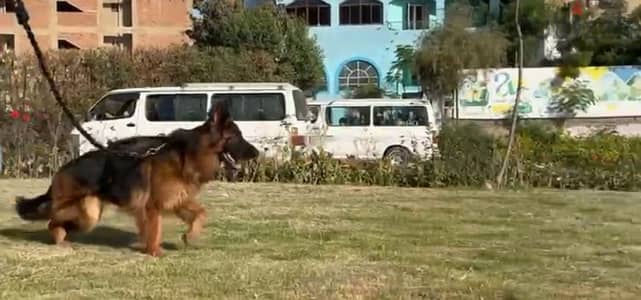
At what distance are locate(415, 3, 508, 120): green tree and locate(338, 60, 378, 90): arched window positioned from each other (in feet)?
21.5

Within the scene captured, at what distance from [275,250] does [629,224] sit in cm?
385

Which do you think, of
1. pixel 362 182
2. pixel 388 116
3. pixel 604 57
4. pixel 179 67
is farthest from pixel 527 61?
pixel 362 182

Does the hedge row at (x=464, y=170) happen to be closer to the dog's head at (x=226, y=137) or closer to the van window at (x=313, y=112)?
the van window at (x=313, y=112)

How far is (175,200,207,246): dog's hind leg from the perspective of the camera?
7.79m

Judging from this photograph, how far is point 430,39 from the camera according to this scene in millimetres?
41531

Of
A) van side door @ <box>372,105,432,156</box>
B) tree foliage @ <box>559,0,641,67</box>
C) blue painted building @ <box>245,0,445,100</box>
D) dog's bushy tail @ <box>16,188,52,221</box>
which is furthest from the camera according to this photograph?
blue painted building @ <box>245,0,445,100</box>

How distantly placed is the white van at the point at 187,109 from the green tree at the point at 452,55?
A: 63.6 feet

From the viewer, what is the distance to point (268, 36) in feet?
145

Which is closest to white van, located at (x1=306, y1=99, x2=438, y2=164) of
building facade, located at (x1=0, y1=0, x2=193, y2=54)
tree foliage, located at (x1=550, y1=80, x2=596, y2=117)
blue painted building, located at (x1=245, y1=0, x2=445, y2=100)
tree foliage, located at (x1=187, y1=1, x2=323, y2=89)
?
tree foliage, located at (x1=550, y1=80, x2=596, y2=117)

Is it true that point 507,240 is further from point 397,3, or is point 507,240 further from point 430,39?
point 397,3

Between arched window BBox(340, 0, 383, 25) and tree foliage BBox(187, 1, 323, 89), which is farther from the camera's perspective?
arched window BBox(340, 0, 383, 25)

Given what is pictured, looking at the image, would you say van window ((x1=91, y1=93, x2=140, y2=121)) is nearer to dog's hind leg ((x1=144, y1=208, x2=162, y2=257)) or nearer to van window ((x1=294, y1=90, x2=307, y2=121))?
van window ((x1=294, y1=90, x2=307, y2=121))

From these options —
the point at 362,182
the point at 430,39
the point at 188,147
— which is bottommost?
the point at 362,182

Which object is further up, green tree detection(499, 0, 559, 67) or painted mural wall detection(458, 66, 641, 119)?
green tree detection(499, 0, 559, 67)
